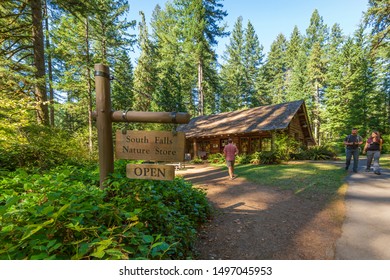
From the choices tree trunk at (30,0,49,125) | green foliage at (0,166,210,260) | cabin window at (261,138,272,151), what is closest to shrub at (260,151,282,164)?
cabin window at (261,138,272,151)

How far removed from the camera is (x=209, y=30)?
21672 millimetres

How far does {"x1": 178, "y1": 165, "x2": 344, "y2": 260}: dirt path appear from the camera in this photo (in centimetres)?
293

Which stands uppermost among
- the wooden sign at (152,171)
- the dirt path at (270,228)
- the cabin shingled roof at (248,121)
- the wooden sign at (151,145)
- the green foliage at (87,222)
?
the cabin shingled roof at (248,121)

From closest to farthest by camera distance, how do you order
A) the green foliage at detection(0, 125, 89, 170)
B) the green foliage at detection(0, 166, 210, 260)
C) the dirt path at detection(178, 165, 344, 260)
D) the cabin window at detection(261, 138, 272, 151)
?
the green foliage at detection(0, 166, 210, 260) → the dirt path at detection(178, 165, 344, 260) → the green foliage at detection(0, 125, 89, 170) → the cabin window at detection(261, 138, 272, 151)

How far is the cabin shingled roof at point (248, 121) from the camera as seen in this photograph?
1463 cm

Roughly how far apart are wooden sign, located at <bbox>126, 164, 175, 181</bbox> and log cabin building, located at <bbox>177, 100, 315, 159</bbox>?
12.9m

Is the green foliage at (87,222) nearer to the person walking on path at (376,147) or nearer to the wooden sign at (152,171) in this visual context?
the wooden sign at (152,171)

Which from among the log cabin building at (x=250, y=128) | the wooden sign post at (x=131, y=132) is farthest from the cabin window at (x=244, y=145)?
the wooden sign post at (x=131, y=132)

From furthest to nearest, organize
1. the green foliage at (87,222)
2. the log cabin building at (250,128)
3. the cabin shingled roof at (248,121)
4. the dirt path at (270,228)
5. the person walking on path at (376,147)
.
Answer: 1. the log cabin building at (250,128)
2. the cabin shingled roof at (248,121)
3. the person walking on path at (376,147)
4. the dirt path at (270,228)
5. the green foliage at (87,222)

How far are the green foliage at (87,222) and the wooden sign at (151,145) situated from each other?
1.50ft

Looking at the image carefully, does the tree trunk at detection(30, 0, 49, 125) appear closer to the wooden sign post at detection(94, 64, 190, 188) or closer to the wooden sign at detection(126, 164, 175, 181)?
the wooden sign post at detection(94, 64, 190, 188)

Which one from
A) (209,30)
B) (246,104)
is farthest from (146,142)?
(246,104)

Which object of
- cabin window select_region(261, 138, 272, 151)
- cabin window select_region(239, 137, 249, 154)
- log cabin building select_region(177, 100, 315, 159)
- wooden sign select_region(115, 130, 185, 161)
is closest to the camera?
wooden sign select_region(115, 130, 185, 161)

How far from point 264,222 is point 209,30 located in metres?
22.9
